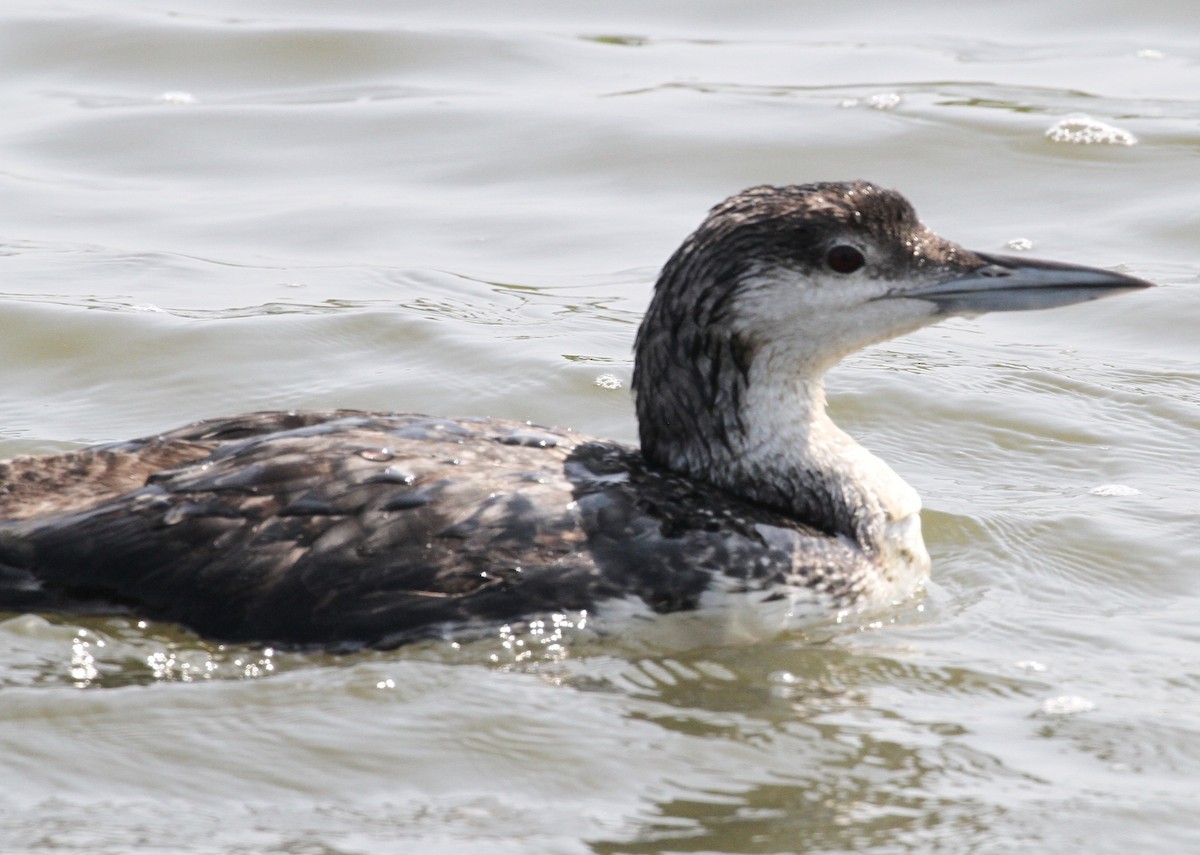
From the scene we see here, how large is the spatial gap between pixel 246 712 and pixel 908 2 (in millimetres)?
8978

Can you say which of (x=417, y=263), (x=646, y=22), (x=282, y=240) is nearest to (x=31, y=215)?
(x=282, y=240)

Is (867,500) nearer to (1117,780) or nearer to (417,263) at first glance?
(1117,780)

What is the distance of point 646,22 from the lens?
42.6 feet

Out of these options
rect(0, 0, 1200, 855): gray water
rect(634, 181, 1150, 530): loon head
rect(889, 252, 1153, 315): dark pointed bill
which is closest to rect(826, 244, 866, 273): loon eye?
rect(634, 181, 1150, 530): loon head

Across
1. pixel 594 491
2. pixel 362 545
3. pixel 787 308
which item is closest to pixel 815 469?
pixel 787 308

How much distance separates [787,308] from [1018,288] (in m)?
0.72

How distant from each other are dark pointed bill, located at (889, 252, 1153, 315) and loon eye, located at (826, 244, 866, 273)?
0.52 feet

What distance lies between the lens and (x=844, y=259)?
19.9 feet

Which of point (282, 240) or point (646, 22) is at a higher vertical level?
point (646, 22)

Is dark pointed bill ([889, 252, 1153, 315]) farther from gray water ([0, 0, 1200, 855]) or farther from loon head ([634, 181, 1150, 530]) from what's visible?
gray water ([0, 0, 1200, 855])

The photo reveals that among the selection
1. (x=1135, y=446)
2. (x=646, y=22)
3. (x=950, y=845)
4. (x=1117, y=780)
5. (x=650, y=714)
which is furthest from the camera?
(x=646, y=22)

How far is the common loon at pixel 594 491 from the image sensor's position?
560cm

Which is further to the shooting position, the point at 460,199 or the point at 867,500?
the point at 460,199

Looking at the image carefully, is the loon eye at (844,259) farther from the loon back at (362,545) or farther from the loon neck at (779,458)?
the loon back at (362,545)
